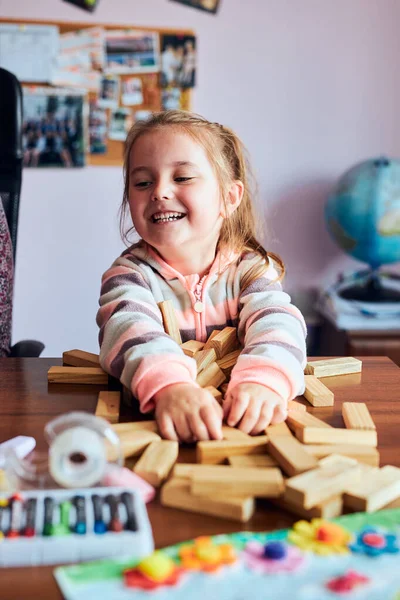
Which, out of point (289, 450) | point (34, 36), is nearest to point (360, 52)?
point (34, 36)

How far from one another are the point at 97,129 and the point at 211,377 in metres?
2.10

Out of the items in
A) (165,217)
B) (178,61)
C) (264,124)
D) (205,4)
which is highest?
(205,4)

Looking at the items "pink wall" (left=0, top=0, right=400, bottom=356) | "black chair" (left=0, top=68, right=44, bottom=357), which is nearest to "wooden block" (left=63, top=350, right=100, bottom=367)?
"black chair" (left=0, top=68, right=44, bottom=357)

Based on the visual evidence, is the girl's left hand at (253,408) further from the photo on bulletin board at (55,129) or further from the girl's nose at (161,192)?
the photo on bulletin board at (55,129)

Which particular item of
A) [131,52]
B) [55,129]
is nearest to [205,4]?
[131,52]

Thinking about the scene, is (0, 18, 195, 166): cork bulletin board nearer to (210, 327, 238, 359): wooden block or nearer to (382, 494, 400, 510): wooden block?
(210, 327, 238, 359): wooden block

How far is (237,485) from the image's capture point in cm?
65

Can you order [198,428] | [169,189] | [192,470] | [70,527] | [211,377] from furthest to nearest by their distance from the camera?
[169,189], [211,377], [198,428], [192,470], [70,527]

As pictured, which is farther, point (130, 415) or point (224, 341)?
point (224, 341)

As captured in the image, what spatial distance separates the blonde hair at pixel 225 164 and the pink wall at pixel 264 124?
1515 millimetres

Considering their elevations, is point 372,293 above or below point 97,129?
below

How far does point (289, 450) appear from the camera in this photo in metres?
0.73

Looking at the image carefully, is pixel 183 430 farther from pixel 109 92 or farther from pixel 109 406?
pixel 109 92

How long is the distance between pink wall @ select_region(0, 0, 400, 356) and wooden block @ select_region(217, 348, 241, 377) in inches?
74.5
